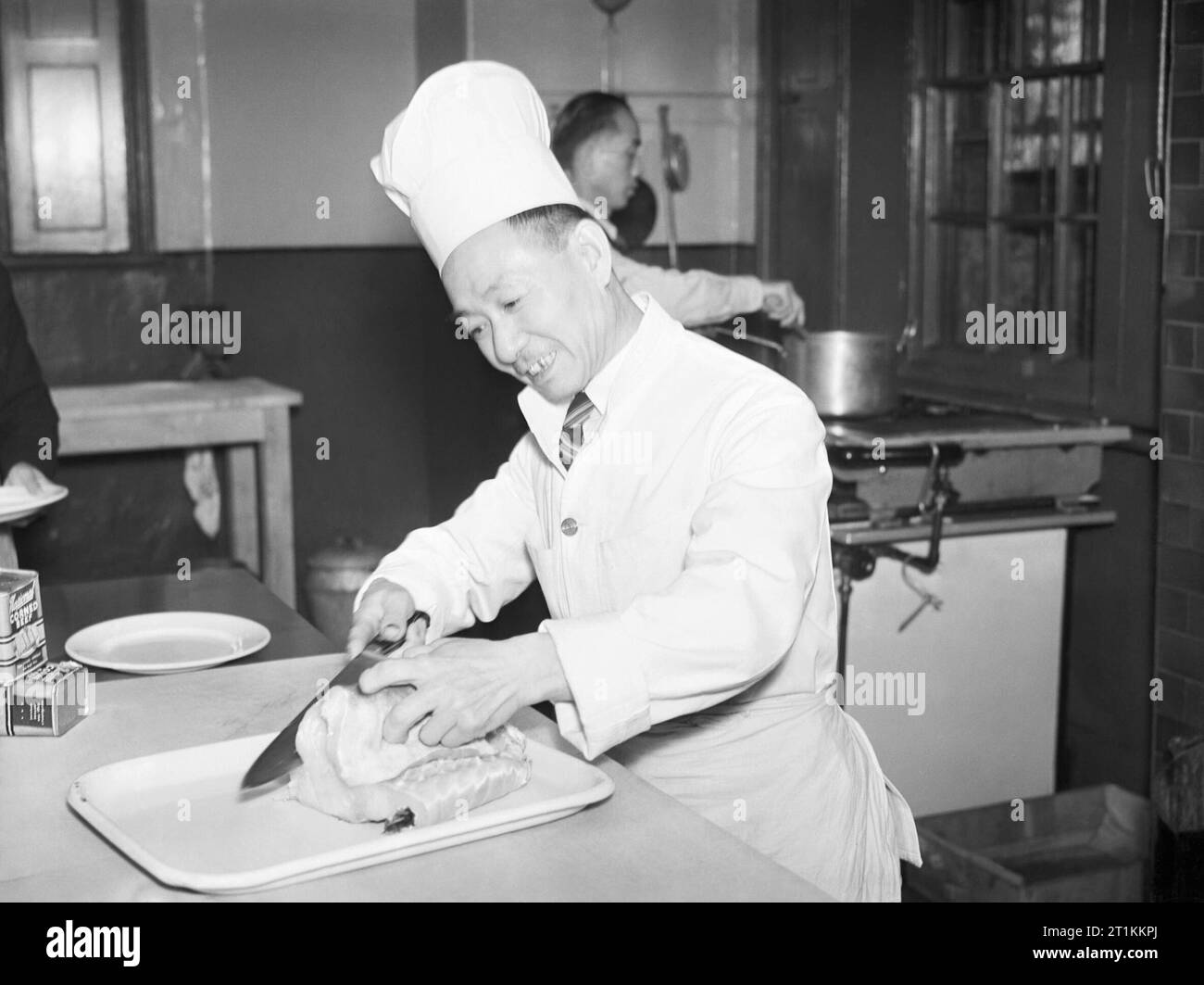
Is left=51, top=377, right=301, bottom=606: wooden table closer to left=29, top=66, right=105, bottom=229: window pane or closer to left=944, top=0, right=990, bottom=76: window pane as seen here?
left=29, top=66, right=105, bottom=229: window pane

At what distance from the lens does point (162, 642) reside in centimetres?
223

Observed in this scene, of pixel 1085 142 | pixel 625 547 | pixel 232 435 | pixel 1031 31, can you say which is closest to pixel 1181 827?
pixel 625 547

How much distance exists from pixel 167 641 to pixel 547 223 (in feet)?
3.17

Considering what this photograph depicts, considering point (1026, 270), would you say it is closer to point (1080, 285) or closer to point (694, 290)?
point (1080, 285)

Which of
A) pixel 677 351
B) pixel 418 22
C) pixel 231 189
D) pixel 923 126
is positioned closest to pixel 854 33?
pixel 923 126

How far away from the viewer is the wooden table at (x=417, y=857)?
1.34 meters

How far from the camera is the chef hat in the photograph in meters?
1.71

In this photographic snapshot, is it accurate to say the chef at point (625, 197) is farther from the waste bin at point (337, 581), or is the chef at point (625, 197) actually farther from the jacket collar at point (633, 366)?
the jacket collar at point (633, 366)

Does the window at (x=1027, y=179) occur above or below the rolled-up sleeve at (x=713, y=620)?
above

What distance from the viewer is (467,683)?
1.48 m

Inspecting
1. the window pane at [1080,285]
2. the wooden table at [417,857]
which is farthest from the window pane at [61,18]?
the wooden table at [417,857]

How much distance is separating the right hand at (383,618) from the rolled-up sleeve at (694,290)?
219cm

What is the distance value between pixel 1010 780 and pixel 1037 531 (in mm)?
657
